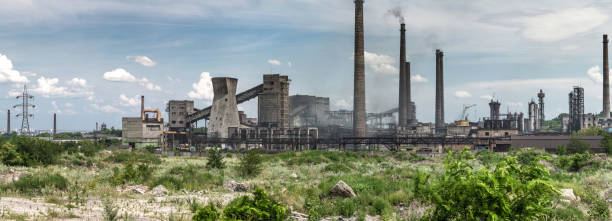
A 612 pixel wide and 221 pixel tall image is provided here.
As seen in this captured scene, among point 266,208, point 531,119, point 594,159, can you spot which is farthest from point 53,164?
point 531,119

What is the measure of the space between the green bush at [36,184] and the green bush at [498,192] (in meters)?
13.5

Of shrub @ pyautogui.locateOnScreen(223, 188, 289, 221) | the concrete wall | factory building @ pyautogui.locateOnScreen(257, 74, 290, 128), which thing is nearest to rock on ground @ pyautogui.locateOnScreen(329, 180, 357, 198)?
shrub @ pyautogui.locateOnScreen(223, 188, 289, 221)

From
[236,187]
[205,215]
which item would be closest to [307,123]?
[236,187]

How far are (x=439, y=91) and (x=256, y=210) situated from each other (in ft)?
324

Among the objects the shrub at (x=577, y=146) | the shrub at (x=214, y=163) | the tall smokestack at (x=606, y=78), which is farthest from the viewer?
the tall smokestack at (x=606, y=78)

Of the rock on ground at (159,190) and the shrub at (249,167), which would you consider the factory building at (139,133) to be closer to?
the shrub at (249,167)

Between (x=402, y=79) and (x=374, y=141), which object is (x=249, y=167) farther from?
(x=402, y=79)

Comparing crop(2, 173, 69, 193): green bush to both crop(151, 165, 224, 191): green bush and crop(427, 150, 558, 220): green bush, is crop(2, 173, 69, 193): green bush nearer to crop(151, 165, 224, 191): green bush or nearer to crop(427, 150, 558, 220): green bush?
crop(151, 165, 224, 191): green bush

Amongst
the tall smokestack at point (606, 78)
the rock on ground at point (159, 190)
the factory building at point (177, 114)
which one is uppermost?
the tall smokestack at point (606, 78)

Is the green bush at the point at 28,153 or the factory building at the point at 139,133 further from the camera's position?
the factory building at the point at 139,133

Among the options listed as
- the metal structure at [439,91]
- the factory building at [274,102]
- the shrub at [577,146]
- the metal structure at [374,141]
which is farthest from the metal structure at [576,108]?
the factory building at [274,102]

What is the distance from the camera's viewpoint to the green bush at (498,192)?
680 centimetres

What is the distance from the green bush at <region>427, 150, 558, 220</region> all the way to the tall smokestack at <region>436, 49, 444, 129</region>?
9782 centimetres

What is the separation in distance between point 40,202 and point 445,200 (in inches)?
414
